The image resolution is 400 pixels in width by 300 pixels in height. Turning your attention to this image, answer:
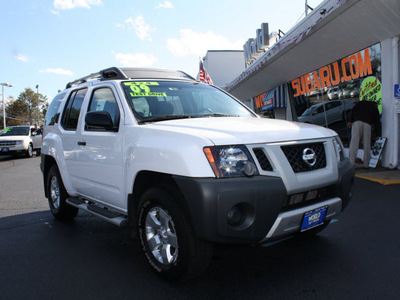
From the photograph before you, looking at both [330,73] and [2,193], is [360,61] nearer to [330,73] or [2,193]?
[330,73]

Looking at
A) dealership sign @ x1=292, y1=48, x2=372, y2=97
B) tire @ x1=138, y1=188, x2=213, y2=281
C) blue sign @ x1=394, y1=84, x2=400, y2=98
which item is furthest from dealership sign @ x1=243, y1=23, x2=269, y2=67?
tire @ x1=138, y1=188, x2=213, y2=281

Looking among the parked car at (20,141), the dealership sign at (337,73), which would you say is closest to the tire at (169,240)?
the dealership sign at (337,73)

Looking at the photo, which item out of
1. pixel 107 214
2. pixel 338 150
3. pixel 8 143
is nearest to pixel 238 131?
pixel 338 150

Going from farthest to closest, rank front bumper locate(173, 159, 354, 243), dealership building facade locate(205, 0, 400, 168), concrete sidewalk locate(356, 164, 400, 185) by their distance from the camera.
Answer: dealership building facade locate(205, 0, 400, 168)
concrete sidewalk locate(356, 164, 400, 185)
front bumper locate(173, 159, 354, 243)

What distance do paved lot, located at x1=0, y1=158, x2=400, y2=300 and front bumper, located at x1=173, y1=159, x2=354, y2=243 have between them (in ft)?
1.83

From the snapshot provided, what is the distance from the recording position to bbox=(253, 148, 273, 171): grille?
2652mm

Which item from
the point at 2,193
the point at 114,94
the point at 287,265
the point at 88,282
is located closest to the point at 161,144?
the point at 114,94

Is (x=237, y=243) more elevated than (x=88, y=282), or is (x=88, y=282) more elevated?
(x=237, y=243)

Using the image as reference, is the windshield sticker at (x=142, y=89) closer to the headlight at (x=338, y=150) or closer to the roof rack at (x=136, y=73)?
the roof rack at (x=136, y=73)

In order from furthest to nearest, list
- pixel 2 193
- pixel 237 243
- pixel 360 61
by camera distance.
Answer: pixel 360 61 < pixel 2 193 < pixel 237 243

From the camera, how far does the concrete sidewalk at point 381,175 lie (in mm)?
6859

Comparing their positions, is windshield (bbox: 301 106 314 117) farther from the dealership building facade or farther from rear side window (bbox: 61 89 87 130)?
rear side window (bbox: 61 89 87 130)

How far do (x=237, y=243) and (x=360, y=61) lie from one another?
9076mm

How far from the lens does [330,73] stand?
11.6 m
